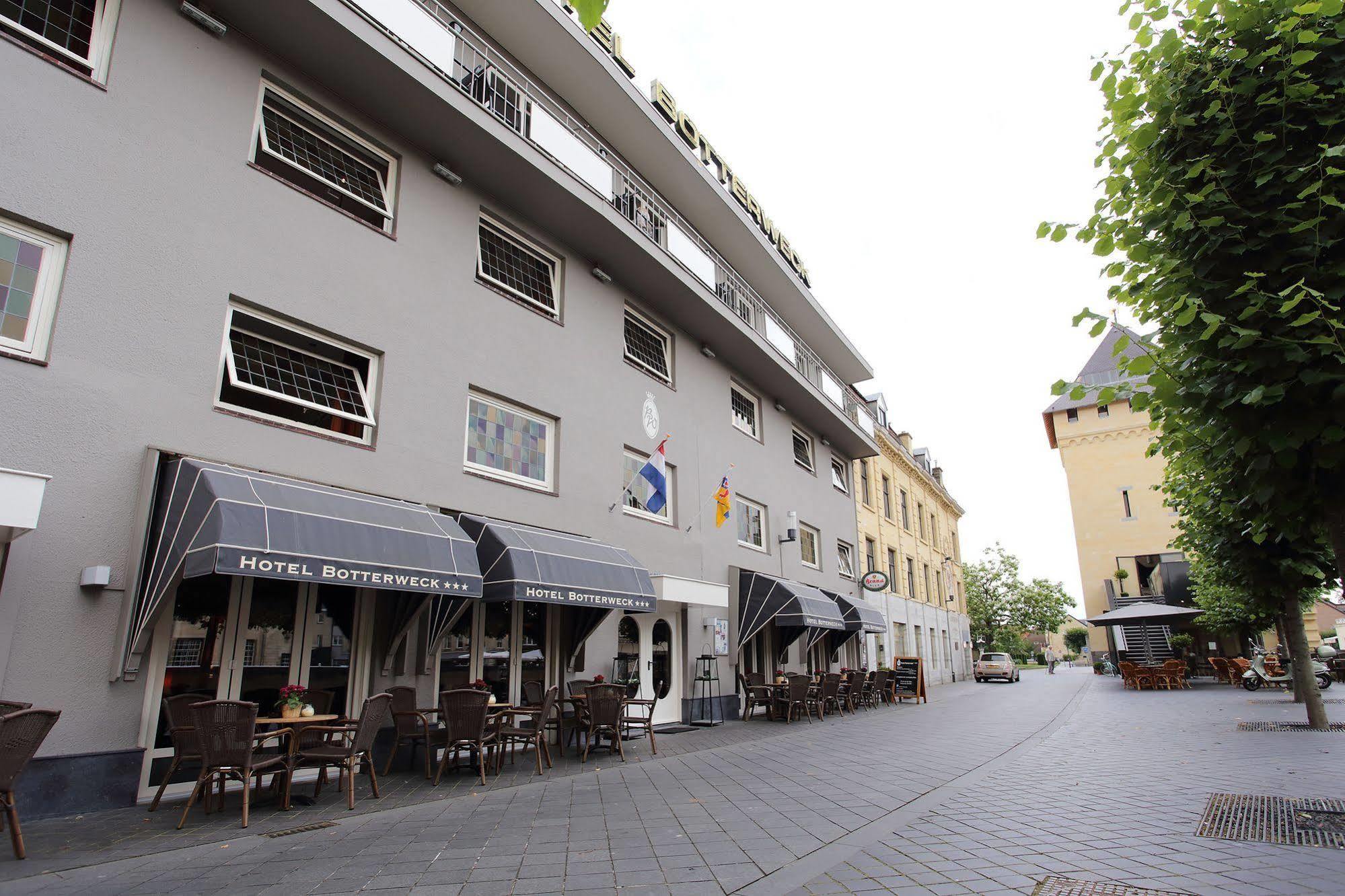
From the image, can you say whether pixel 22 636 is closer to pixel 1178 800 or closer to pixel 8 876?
pixel 8 876

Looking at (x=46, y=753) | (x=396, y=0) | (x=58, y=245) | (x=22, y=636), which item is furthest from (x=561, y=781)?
(x=396, y=0)

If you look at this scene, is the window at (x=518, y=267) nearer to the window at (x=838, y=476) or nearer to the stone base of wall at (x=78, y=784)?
the stone base of wall at (x=78, y=784)

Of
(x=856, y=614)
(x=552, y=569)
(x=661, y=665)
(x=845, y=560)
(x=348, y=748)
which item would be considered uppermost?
(x=845, y=560)

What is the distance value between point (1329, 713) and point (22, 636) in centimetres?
2005

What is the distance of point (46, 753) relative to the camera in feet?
18.5

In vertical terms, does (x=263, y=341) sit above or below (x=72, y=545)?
above

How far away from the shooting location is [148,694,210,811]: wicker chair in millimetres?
5832

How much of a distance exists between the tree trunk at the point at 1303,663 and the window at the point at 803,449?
1087cm

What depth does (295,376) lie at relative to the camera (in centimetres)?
801

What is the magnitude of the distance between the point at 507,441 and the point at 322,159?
4.14m

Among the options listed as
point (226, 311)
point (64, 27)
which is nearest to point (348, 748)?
point (226, 311)

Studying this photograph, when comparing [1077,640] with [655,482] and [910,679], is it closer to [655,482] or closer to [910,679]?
[910,679]

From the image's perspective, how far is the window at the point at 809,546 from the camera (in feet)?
64.2

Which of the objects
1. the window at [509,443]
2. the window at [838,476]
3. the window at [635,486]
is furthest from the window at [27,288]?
the window at [838,476]
